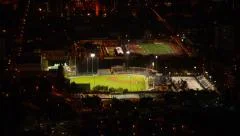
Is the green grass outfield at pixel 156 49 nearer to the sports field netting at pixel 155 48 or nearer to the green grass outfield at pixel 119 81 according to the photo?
the sports field netting at pixel 155 48

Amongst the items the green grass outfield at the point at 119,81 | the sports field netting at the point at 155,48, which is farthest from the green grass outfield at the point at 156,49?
the green grass outfield at the point at 119,81

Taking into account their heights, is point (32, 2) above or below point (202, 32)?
above

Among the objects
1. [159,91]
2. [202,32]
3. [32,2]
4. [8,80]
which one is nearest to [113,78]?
[159,91]

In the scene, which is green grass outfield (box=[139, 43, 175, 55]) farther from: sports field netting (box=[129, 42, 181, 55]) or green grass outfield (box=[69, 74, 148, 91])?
green grass outfield (box=[69, 74, 148, 91])

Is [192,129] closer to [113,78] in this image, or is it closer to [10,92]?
[10,92]

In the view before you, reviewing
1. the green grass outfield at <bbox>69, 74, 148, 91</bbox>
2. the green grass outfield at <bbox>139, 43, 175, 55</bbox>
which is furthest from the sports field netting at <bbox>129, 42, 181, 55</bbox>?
the green grass outfield at <bbox>69, 74, 148, 91</bbox>

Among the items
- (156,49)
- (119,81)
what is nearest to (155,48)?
(156,49)
